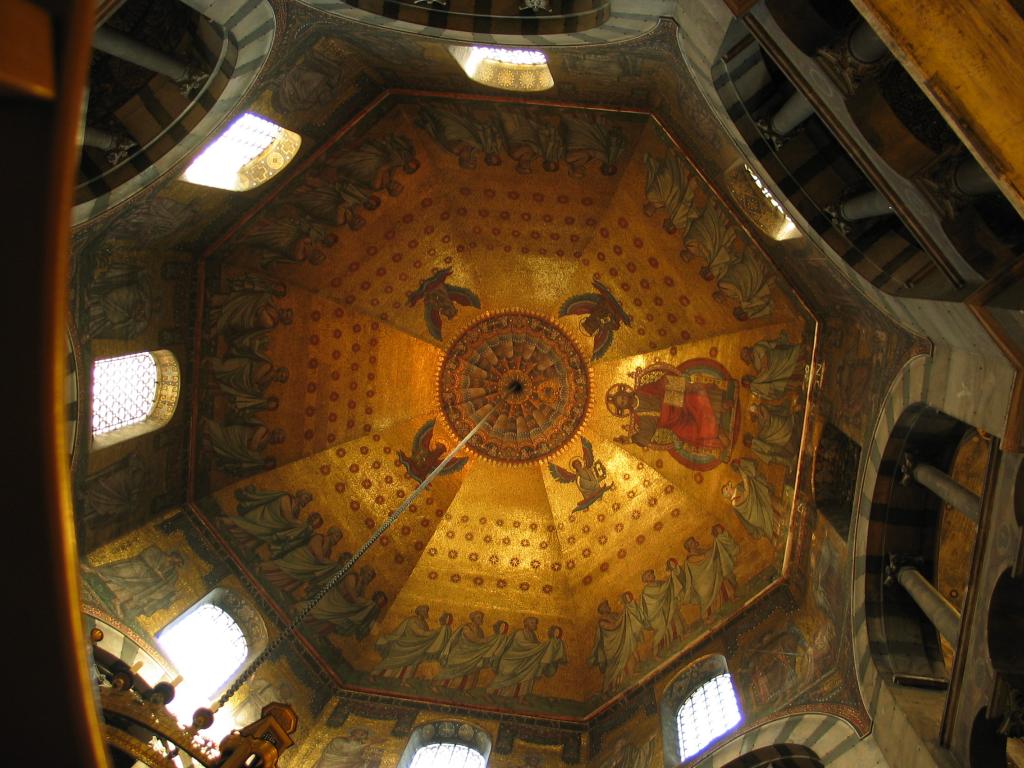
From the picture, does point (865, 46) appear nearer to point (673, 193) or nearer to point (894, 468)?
point (894, 468)

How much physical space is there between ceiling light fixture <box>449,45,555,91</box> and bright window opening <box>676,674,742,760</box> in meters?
8.43

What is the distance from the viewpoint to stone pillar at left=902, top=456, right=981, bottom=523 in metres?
6.88

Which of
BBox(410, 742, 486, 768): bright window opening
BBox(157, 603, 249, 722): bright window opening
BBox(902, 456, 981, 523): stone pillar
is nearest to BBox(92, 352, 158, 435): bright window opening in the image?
BBox(157, 603, 249, 722): bright window opening

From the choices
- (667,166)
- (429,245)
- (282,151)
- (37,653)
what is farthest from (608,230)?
(37,653)

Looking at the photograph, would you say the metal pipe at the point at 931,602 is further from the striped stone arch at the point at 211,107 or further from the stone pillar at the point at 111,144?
the stone pillar at the point at 111,144

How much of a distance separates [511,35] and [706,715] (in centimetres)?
865

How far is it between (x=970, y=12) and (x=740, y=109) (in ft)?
14.7

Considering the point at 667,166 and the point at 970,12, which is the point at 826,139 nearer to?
the point at 667,166

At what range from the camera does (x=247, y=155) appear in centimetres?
1058

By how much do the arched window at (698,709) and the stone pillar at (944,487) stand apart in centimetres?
366

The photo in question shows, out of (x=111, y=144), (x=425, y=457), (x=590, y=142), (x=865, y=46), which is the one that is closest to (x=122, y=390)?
(x=111, y=144)

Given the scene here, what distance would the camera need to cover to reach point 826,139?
738 cm

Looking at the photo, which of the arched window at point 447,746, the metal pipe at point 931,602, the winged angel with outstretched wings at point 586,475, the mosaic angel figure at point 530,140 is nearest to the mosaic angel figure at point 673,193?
the mosaic angel figure at point 530,140

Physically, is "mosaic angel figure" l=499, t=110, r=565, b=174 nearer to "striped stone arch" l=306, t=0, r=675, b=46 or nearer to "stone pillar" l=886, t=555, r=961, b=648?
"striped stone arch" l=306, t=0, r=675, b=46
